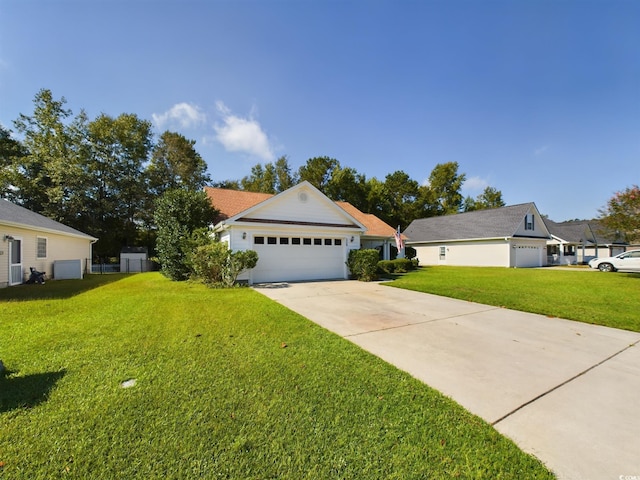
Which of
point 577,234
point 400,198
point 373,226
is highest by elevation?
point 400,198

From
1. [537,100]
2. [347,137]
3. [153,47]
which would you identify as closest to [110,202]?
[153,47]

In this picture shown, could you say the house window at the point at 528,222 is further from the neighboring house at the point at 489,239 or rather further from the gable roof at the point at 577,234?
the gable roof at the point at 577,234

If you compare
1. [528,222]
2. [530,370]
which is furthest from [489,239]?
[530,370]

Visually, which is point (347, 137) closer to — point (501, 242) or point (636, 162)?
point (501, 242)

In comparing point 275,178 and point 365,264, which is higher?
point 275,178

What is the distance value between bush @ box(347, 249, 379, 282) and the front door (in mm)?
14757

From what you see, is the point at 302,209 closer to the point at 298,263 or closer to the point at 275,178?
the point at 298,263

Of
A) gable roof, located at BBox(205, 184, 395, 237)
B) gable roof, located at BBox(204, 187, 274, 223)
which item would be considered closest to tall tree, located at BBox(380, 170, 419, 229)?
gable roof, located at BBox(205, 184, 395, 237)

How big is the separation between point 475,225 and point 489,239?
257cm

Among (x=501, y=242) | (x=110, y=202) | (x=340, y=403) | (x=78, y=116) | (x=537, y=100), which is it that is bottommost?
(x=340, y=403)

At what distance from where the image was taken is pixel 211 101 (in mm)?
14195

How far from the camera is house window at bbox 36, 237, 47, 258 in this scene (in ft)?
43.6

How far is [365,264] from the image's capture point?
13.1 m

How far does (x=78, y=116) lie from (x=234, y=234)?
2533 centimetres
